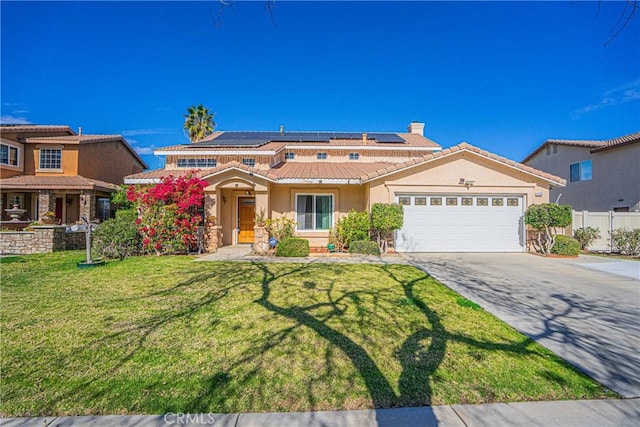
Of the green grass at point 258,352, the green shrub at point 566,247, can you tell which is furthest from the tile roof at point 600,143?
the green grass at point 258,352

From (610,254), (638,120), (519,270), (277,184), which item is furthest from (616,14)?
(638,120)

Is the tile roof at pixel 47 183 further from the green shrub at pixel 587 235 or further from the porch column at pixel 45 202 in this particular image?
the green shrub at pixel 587 235

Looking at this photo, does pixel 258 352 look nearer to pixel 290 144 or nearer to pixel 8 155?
pixel 290 144

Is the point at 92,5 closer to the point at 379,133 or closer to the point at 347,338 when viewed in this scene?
the point at 347,338

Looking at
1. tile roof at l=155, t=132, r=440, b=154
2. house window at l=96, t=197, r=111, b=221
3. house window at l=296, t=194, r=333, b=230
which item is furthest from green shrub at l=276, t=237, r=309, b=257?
house window at l=96, t=197, r=111, b=221

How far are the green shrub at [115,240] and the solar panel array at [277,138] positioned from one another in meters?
7.55

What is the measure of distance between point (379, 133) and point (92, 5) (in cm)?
1703

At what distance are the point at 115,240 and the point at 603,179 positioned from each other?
25640 millimetres

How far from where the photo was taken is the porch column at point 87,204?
19156 millimetres

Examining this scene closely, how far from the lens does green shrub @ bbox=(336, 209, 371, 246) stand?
41.0 ft

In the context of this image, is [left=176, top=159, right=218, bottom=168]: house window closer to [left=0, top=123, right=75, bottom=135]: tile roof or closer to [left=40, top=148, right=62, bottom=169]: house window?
[left=40, top=148, right=62, bottom=169]: house window

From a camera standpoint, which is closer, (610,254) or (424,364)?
(424,364)

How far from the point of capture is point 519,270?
9297mm

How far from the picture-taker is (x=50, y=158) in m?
20.7
